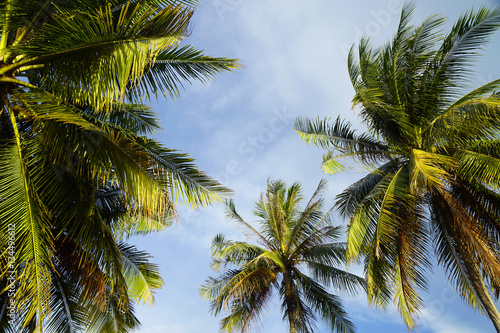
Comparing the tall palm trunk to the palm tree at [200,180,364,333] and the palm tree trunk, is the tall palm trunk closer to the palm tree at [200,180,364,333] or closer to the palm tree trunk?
the palm tree at [200,180,364,333]

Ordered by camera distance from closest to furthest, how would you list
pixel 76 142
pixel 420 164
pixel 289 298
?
1. pixel 76 142
2. pixel 420 164
3. pixel 289 298

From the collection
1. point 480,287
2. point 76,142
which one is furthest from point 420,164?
point 76,142

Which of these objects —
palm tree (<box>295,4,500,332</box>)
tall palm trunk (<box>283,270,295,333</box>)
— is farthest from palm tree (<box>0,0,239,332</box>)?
tall palm trunk (<box>283,270,295,333</box>)

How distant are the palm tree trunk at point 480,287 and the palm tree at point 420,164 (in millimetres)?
22

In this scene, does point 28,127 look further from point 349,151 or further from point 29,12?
point 349,151

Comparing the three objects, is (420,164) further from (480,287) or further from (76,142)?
(76,142)

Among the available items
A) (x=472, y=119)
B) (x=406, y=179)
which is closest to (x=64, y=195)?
(x=406, y=179)

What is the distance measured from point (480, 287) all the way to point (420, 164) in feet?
10.6

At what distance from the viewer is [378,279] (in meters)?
10.6

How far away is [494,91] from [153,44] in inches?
333

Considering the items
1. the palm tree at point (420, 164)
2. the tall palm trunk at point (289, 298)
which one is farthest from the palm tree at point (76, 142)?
the tall palm trunk at point (289, 298)

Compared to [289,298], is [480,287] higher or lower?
lower

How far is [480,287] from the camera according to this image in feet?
31.2

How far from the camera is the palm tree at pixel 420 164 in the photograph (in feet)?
31.6
